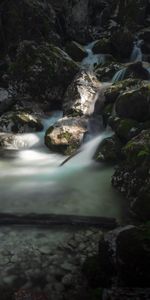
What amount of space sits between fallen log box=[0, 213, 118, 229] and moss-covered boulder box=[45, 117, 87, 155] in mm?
6860

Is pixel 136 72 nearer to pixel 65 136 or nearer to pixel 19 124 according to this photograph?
pixel 65 136

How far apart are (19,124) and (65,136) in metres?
3.31

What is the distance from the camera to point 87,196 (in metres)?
9.66

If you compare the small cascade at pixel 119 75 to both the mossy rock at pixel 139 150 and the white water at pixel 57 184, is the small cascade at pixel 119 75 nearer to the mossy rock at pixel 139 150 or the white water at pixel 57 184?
the white water at pixel 57 184

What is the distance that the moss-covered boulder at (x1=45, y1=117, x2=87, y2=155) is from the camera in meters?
15.0

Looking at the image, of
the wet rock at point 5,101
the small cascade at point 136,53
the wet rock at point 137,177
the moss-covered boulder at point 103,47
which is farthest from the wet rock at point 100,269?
the moss-covered boulder at point 103,47

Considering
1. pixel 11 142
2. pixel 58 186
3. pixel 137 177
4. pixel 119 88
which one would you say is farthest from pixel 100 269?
pixel 119 88

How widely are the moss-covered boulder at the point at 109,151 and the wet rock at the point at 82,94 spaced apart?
14.6 ft

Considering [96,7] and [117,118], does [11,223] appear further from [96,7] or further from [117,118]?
[96,7]

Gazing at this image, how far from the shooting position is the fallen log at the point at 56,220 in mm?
7797

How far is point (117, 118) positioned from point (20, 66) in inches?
351

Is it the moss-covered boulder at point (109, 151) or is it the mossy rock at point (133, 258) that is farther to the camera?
the moss-covered boulder at point (109, 151)

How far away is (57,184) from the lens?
10.6m

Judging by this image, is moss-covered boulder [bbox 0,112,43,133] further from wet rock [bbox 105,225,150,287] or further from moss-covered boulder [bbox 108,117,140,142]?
wet rock [bbox 105,225,150,287]
